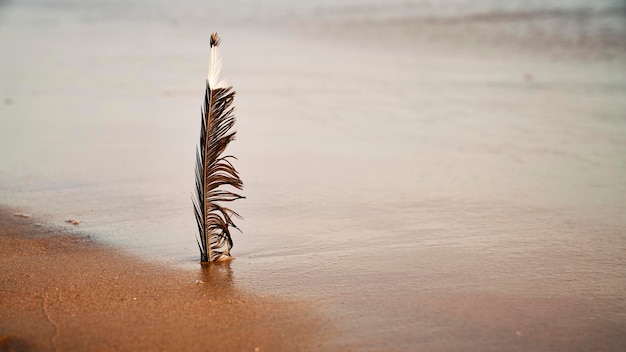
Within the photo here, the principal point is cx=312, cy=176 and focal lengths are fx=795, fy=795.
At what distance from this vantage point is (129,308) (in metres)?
3.98

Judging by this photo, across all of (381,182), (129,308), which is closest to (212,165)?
(129,308)

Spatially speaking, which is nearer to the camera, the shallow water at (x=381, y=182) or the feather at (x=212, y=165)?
the shallow water at (x=381, y=182)

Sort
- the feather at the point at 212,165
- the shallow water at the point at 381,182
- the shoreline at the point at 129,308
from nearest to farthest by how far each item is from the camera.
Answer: the shoreline at the point at 129,308, the shallow water at the point at 381,182, the feather at the point at 212,165

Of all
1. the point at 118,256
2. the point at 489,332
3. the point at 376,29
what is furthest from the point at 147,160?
the point at 376,29

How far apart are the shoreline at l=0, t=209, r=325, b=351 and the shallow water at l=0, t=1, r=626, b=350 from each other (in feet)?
0.63

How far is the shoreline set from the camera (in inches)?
143

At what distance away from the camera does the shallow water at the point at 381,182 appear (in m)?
4.10

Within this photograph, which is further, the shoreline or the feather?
the feather

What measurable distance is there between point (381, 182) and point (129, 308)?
317 centimetres

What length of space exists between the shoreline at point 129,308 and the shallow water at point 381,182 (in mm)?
192

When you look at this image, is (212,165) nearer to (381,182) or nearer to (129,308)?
(129,308)

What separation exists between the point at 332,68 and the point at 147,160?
297 inches

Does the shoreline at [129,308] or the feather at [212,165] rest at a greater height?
the feather at [212,165]

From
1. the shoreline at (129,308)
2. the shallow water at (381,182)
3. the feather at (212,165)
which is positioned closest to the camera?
the shoreline at (129,308)
